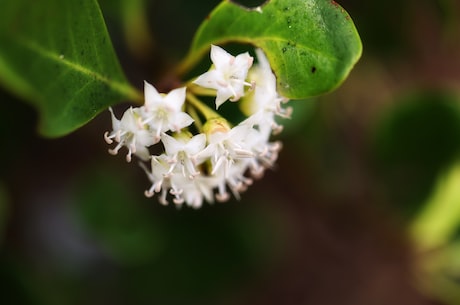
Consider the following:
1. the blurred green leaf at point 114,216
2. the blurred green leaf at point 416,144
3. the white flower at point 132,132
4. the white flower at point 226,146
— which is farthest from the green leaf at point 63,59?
the blurred green leaf at point 416,144

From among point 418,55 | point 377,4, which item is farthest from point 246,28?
point 418,55

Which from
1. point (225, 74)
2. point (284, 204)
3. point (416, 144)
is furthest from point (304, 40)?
point (284, 204)

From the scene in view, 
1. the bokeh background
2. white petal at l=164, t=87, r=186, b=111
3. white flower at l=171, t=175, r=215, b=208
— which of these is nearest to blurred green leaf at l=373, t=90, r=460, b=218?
the bokeh background

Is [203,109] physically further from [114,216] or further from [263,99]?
[114,216]

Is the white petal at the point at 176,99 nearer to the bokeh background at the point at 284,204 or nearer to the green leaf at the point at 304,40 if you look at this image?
the green leaf at the point at 304,40

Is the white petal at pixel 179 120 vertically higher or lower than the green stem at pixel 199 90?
higher

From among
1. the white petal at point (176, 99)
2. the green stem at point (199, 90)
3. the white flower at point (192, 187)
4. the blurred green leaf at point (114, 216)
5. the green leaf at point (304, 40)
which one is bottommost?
the blurred green leaf at point (114, 216)

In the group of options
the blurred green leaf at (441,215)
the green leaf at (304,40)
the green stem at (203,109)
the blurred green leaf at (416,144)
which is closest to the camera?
the green leaf at (304,40)
